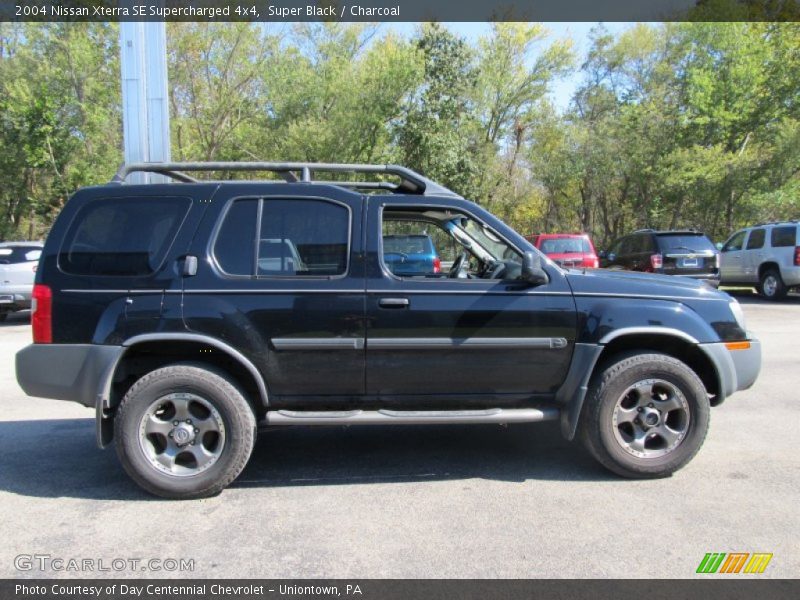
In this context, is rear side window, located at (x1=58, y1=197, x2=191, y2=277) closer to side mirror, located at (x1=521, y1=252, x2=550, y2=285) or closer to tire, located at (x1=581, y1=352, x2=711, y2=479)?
side mirror, located at (x1=521, y1=252, x2=550, y2=285)

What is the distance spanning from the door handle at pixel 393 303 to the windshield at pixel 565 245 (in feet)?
38.9

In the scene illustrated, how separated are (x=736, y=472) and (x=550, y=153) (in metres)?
29.8

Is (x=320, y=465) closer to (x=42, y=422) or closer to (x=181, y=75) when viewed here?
(x=42, y=422)

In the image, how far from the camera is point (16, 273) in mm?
12742

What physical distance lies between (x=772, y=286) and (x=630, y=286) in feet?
45.5

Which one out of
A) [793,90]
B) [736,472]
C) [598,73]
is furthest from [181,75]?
[736,472]

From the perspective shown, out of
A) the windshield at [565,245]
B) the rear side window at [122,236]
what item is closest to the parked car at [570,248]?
the windshield at [565,245]

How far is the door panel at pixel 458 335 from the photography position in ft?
13.6

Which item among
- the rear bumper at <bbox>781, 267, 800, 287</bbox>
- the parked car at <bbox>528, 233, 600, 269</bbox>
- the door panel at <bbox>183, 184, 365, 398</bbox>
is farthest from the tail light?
the door panel at <bbox>183, 184, 365, 398</bbox>

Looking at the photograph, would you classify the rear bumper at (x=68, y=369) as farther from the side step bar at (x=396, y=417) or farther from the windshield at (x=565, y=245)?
the windshield at (x=565, y=245)

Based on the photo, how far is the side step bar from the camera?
4.14m

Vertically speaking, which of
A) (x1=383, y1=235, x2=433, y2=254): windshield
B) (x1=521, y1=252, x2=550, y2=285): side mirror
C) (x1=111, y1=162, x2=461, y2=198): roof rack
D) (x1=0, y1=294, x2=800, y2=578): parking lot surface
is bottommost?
(x1=0, y1=294, x2=800, y2=578): parking lot surface

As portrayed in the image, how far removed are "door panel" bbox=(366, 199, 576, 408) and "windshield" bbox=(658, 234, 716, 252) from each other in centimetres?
1142

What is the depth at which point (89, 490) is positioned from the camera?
4230 mm
